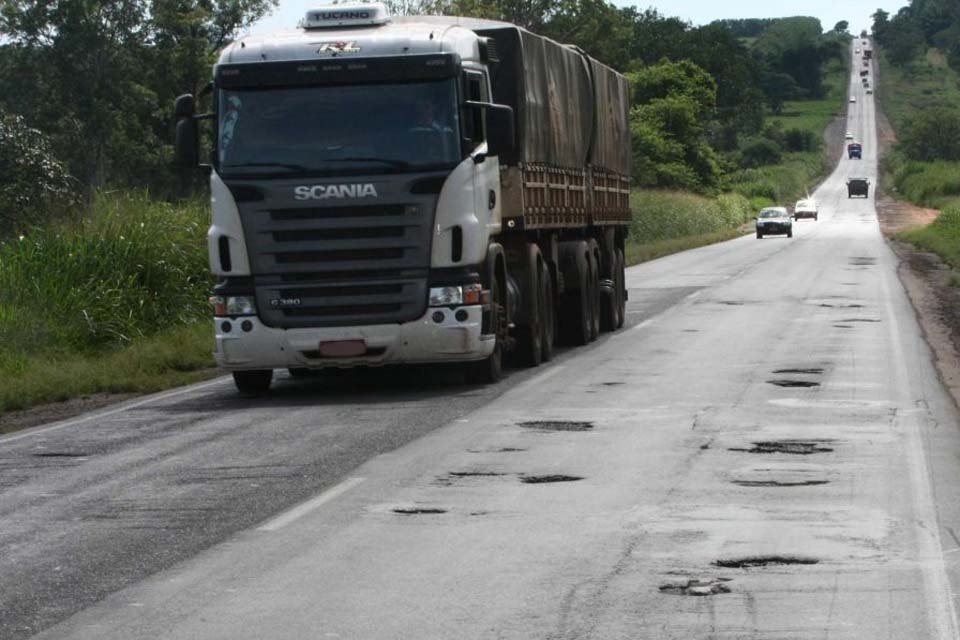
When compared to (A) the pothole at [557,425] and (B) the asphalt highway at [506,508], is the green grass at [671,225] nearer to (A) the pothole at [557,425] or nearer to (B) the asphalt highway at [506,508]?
(B) the asphalt highway at [506,508]

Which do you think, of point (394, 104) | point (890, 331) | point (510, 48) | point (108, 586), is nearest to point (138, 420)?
point (394, 104)

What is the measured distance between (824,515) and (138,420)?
736cm

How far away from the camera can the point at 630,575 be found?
8102mm

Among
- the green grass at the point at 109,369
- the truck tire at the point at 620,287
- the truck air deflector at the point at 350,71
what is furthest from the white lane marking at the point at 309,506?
the truck tire at the point at 620,287

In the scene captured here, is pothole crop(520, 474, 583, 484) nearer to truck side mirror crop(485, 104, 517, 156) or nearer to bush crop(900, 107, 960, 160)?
truck side mirror crop(485, 104, 517, 156)

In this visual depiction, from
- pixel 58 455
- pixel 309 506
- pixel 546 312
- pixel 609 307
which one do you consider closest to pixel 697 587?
pixel 309 506

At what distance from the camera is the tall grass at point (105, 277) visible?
71.4ft

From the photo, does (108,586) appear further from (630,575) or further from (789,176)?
(789,176)

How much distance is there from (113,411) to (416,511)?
6.95 m

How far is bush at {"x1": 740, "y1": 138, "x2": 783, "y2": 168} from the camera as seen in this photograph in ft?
530

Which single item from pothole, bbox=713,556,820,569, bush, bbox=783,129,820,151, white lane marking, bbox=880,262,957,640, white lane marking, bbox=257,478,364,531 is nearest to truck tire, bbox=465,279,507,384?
white lane marking, bbox=880,262,957,640

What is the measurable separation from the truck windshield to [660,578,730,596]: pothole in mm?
8525

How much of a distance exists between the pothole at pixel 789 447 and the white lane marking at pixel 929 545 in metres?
0.62

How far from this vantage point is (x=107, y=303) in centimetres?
2284
